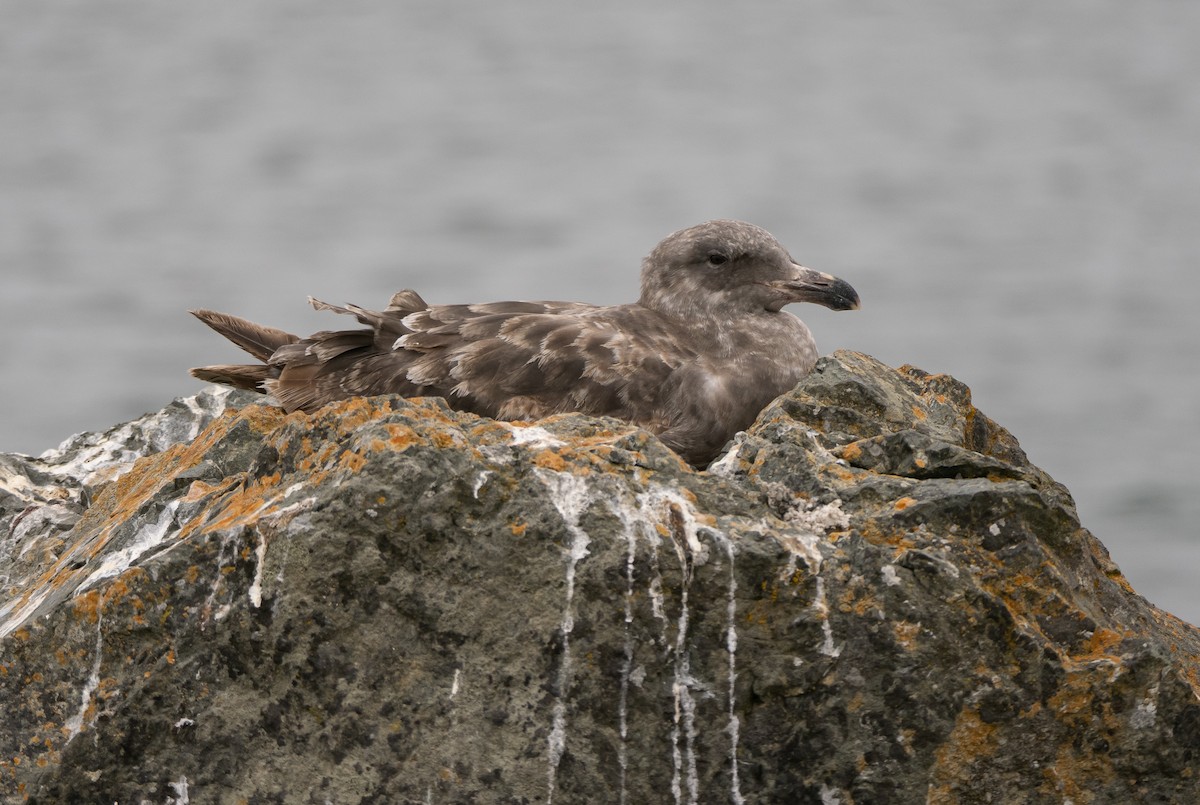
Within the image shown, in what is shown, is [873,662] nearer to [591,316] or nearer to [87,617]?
[87,617]

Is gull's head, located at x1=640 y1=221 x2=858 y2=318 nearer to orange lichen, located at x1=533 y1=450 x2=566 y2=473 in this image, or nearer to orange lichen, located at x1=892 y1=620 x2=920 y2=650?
orange lichen, located at x1=533 y1=450 x2=566 y2=473

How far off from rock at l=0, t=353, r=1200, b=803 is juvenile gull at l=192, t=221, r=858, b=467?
2.11m

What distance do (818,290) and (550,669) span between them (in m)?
3.49

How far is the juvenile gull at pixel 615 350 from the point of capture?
6.66m

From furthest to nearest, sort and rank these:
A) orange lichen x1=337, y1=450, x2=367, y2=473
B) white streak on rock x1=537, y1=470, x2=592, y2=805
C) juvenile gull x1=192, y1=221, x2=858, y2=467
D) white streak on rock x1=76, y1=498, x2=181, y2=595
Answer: juvenile gull x1=192, y1=221, x2=858, y2=467, white streak on rock x1=76, y1=498, x2=181, y2=595, orange lichen x1=337, y1=450, x2=367, y2=473, white streak on rock x1=537, y1=470, x2=592, y2=805

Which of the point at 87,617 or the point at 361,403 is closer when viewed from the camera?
the point at 87,617

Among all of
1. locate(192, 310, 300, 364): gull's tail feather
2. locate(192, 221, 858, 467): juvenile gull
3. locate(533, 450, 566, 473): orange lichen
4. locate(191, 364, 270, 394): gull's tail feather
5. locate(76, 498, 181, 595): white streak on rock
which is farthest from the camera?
locate(192, 310, 300, 364): gull's tail feather

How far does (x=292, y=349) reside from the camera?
717 cm

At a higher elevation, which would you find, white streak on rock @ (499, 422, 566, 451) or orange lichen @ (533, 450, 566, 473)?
white streak on rock @ (499, 422, 566, 451)

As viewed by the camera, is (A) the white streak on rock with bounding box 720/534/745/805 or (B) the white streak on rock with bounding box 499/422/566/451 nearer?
(A) the white streak on rock with bounding box 720/534/745/805

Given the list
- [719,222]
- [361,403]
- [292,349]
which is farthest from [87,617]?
[719,222]

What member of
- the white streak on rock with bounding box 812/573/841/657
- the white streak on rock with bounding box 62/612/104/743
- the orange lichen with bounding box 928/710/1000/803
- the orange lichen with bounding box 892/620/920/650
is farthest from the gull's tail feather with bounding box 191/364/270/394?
the orange lichen with bounding box 928/710/1000/803

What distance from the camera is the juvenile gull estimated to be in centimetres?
666

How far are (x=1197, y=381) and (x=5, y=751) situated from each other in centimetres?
1831
